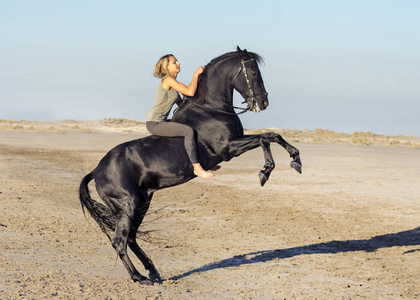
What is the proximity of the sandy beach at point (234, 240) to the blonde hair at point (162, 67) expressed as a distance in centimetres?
250

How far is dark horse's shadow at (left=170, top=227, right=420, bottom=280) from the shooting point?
9.48 m

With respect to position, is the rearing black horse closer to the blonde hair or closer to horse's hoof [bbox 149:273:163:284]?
horse's hoof [bbox 149:273:163:284]

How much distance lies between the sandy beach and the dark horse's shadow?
2 centimetres

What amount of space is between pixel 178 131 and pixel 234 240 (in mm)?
4329

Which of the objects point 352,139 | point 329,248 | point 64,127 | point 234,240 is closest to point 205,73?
point 234,240

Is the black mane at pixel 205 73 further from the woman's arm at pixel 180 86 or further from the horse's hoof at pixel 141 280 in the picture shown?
the horse's hoof at pixel 141 280

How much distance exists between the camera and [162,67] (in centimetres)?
761

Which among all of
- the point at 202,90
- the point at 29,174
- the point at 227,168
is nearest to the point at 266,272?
the point at 202,90

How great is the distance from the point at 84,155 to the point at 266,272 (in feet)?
69.0

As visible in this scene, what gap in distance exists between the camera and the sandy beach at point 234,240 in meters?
7.90

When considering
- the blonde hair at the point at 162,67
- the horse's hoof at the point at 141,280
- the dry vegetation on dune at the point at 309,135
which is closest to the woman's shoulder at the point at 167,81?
the blonde hair at the point at 162,67

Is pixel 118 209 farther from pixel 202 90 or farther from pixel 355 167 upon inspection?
pixel 355 167

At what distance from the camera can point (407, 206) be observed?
49.6 feet

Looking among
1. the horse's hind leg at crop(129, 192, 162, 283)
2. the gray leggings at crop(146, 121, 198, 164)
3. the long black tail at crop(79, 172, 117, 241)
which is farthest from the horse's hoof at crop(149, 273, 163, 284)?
the gray leggings at crop(146, 121, 198, 164)
